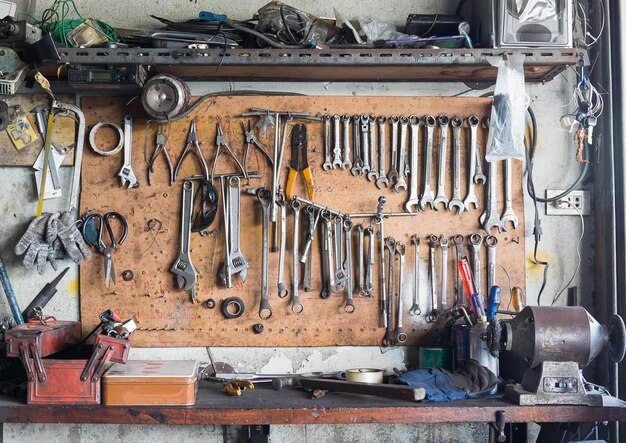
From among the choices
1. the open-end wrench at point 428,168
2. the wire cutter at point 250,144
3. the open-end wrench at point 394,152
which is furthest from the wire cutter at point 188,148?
the open-end wrench at point 428,168

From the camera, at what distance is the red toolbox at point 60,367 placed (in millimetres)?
1959

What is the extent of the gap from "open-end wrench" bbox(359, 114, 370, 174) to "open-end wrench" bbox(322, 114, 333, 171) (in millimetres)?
119

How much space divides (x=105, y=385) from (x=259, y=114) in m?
1.08

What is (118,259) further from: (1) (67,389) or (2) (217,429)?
(2) (217,429)

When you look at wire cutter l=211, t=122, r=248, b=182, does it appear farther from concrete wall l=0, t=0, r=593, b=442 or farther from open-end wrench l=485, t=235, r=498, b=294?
open-end wrench l=485, t=235, r=498, b=294

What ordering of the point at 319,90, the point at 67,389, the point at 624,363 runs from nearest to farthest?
the point at 67,389
the point at 624,363
the point at 319,90

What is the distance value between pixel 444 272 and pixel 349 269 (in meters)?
0.35

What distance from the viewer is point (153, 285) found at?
7.74 feet

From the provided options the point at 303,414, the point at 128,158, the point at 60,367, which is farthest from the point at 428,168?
the point at 60,367

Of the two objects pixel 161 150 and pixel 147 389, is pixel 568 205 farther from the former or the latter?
pixel 147 389

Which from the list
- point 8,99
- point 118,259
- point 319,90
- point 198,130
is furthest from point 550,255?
point 8,99

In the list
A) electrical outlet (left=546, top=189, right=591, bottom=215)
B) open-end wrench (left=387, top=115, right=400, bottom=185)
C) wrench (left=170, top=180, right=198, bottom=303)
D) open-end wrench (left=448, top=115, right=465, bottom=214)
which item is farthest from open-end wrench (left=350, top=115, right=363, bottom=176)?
electrical outlet (left=546, top=189, right=591, bottom=215)

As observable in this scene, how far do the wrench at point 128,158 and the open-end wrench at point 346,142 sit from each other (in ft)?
2.53

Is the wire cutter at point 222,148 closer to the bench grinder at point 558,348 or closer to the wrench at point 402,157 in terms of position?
the wrench at point 402,157
